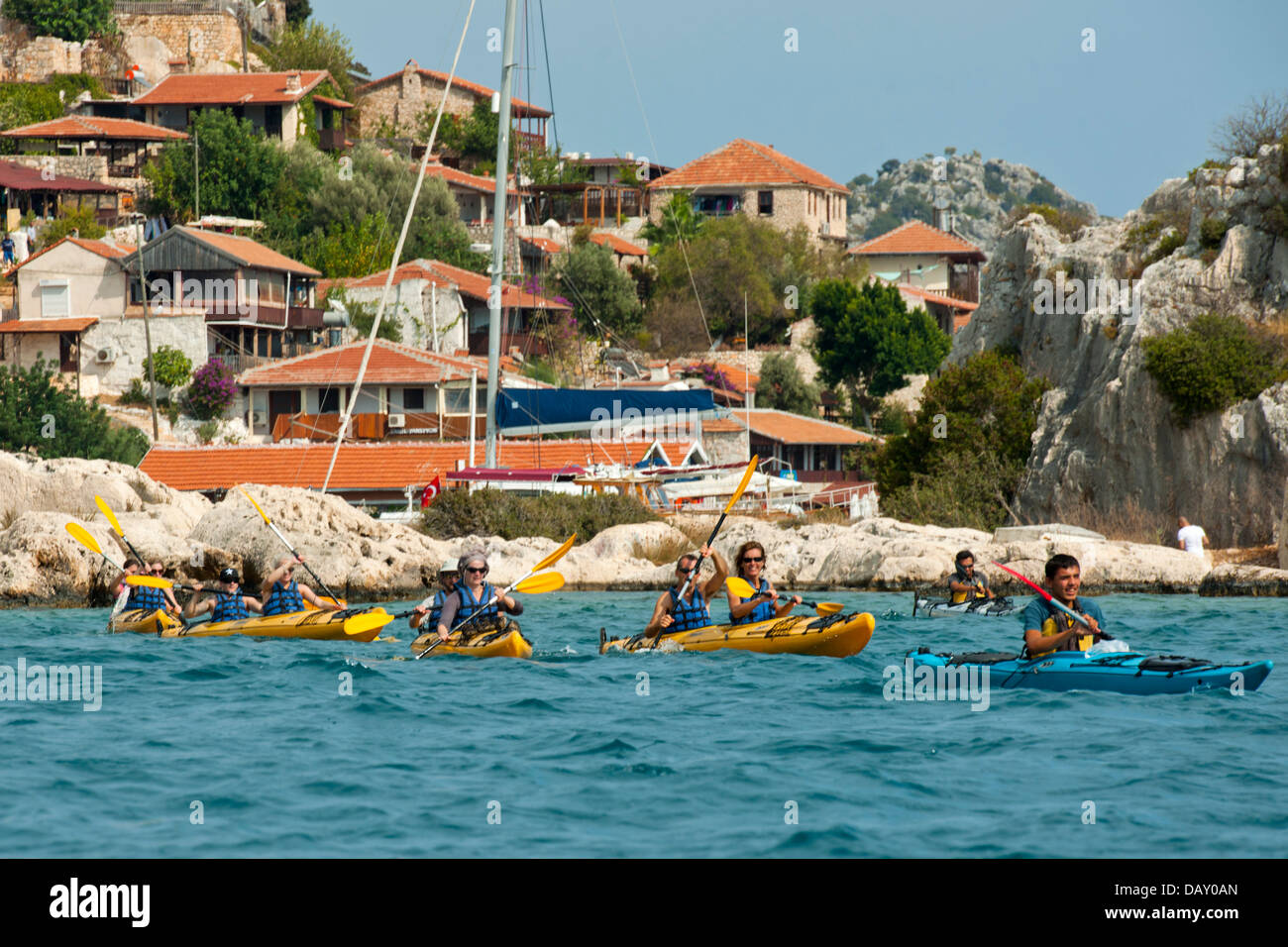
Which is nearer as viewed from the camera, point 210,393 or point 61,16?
point 210,393

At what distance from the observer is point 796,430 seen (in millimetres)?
59781

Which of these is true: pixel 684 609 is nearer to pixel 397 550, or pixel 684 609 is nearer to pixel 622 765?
pixel 622 765

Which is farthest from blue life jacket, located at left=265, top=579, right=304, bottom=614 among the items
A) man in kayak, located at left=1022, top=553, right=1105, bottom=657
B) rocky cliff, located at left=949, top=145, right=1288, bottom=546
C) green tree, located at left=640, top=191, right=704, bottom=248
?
green tree, located at left=640, top=191, right=704, bottom=248

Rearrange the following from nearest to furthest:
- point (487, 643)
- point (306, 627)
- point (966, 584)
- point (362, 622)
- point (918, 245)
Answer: point (487, 643) → point (362, 622) → point (306, 627) → point (966, 584) → point (918, 245)

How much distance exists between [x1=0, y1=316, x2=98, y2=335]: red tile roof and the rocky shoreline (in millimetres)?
25788

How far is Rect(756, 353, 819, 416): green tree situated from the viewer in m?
68.4

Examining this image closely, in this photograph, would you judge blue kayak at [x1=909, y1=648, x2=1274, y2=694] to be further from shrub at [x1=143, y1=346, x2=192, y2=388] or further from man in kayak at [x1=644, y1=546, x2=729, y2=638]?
shrub at [x1=143, y1=346, x2=192, y2=388]

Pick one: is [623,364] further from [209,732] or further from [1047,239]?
[209,732]

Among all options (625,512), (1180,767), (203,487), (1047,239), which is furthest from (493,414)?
(1180,767)

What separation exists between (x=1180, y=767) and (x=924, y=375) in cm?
6000

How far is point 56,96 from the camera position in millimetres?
85438

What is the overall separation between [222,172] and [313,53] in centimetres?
2545

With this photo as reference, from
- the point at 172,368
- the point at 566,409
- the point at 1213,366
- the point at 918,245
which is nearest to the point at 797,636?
the point at 1213,366

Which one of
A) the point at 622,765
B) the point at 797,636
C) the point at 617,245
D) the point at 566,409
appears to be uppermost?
the point at 617,245
